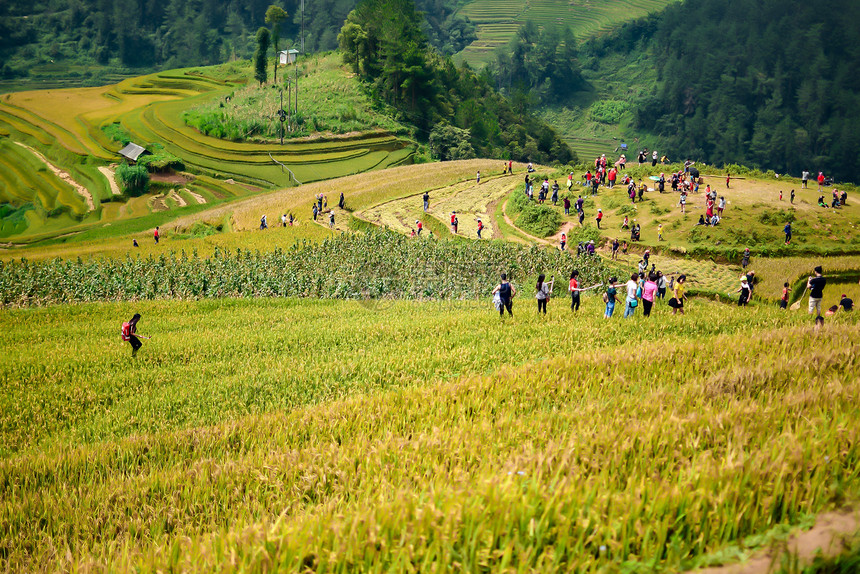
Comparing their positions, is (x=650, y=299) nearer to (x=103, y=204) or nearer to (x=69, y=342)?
(x=69, y=342)

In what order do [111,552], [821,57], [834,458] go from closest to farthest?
[834,458]
[111,552]
[821,57]

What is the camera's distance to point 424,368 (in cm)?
1414

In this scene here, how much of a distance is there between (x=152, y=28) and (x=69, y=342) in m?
202

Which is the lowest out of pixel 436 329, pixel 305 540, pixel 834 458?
pixel 436 329

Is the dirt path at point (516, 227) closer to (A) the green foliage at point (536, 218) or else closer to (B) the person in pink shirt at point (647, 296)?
(A) the green foliage at point (536, 218)

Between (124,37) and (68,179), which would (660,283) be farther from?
(124,37)

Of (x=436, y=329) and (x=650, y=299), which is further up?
(x=650, y=299)

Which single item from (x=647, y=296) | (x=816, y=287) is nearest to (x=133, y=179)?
(x=647, y=296)

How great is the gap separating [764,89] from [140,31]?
586 ft

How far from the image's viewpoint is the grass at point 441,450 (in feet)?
15.9

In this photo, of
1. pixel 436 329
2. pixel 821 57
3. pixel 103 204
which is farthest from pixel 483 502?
pixel 821 57

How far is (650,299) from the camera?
59.7 ft

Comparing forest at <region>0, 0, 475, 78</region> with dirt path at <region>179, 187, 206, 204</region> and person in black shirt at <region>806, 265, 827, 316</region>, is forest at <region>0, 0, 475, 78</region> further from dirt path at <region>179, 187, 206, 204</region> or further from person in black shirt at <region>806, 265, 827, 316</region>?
person in black shirt at <region>806, 265, 827, 316</region>

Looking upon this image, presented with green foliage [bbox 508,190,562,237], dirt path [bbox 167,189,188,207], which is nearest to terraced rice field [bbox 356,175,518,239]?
green foliage [bbox 508,190,562,237]
